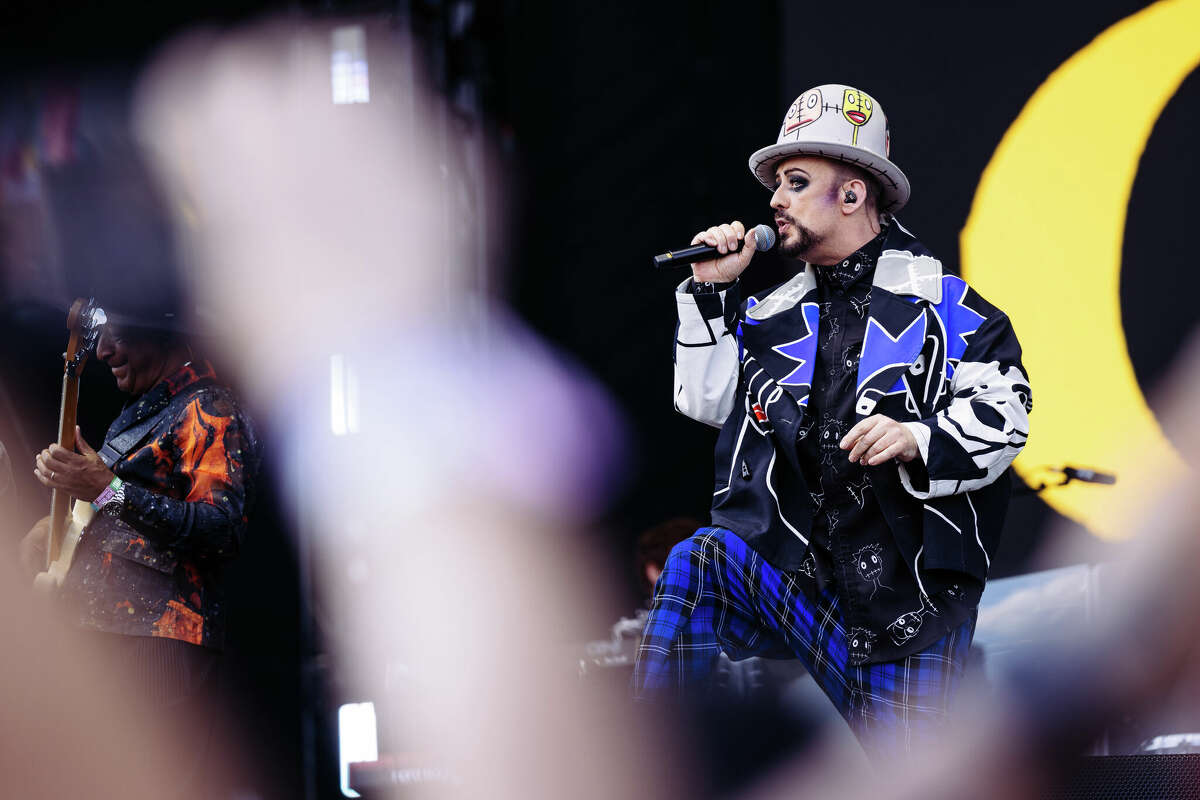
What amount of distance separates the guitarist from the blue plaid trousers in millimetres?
996

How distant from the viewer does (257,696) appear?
129 inches

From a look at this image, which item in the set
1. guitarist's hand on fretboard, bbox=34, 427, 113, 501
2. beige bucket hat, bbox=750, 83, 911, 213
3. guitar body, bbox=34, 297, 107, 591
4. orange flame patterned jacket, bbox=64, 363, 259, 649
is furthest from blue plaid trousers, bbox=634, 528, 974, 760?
guitar body, bbox=34, 297, 107, 591

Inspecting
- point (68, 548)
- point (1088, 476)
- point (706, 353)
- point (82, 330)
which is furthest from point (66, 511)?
point (1088, 476)

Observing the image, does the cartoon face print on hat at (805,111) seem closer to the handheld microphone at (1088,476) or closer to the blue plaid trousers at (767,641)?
the blue plaid trousers at (767,641)

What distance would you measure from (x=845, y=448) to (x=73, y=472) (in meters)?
1.41

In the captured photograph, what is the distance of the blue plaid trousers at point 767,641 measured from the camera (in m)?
1.82

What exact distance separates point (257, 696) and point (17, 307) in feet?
3.85

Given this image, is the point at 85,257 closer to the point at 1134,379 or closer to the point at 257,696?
the point at 257,696

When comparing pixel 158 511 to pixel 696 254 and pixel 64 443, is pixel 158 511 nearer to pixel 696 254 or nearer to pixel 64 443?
pixel 64 443

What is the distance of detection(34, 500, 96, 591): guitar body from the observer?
7.77 feet

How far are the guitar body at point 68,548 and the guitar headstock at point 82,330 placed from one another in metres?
0.26

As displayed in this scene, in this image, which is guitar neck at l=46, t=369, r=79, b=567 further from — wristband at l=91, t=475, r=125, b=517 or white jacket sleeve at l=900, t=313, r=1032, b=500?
white jacket sleeve at l=900, t=313, r=1032, b=500

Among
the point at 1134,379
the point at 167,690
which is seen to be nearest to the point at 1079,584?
the point at 1134,379

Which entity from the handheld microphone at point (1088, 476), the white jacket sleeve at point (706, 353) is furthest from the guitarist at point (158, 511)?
the handheld microphone at point (1088, 476)
